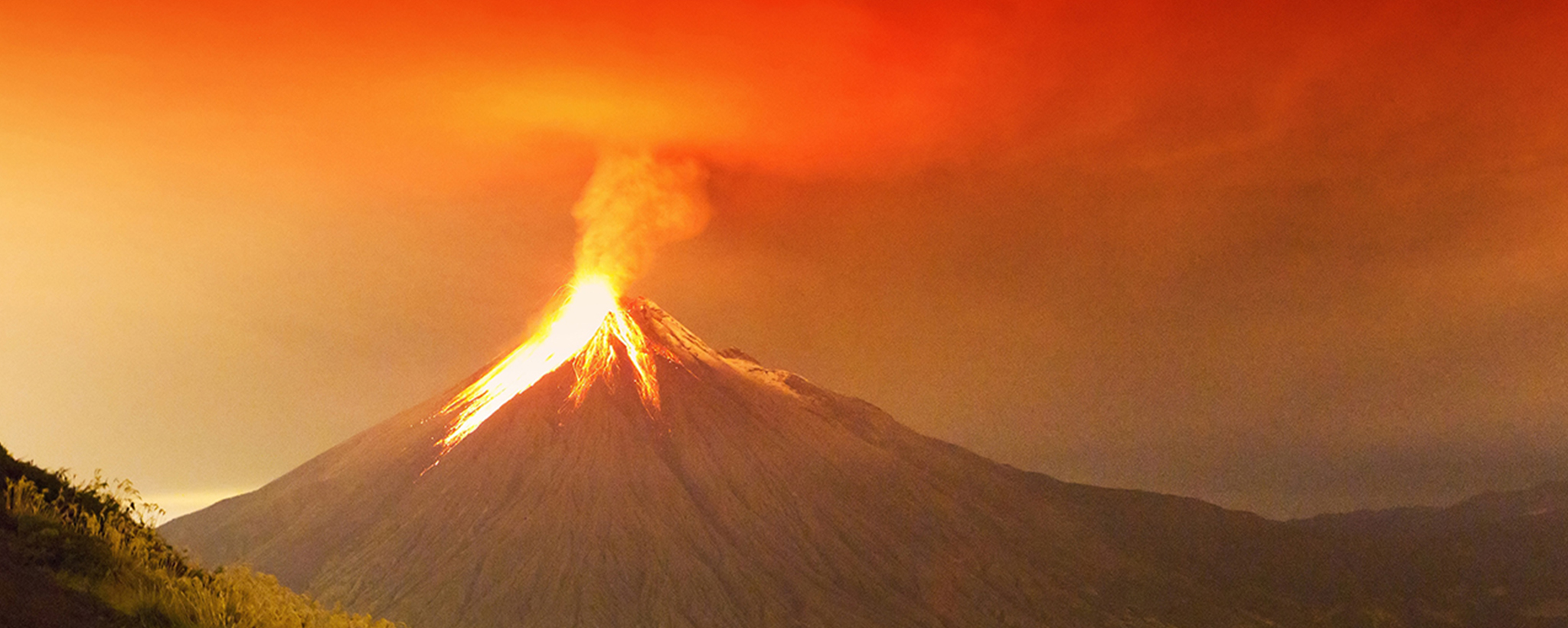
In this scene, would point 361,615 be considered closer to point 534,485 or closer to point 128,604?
point 128,604

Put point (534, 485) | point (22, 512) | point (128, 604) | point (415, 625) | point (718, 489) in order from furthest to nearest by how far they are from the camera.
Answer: point (718, 489), point (534, 485), point (415, 625), point (22, 512), point (128, 604)

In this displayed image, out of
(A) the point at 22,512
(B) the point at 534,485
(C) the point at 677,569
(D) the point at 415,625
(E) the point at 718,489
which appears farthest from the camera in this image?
(E) the point at 718,489

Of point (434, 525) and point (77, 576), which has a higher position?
point (434, 525)

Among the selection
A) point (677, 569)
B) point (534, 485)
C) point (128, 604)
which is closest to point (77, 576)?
point (128, 604)

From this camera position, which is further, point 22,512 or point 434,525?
point 434,525

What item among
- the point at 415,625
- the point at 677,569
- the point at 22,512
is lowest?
the point at 22,512
